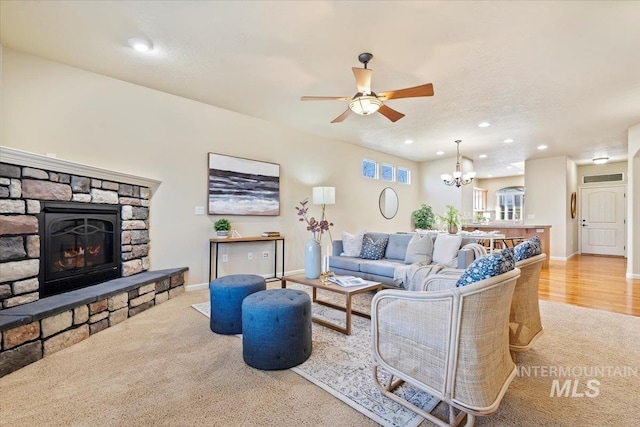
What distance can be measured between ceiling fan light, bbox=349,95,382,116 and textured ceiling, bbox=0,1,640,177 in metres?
0.46

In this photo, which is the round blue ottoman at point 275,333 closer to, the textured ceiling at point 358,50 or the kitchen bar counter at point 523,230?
the textured ceiling at point 358,50

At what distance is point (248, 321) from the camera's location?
2156mm

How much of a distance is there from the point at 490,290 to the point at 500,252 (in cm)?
28

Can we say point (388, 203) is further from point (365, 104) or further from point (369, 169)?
point (365, 104)

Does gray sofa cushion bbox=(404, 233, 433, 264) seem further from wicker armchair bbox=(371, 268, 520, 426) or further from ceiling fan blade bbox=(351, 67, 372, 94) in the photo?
wicker armchair bbox=(371, 268, 520, 426)

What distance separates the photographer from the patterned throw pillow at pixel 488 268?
1442 mm

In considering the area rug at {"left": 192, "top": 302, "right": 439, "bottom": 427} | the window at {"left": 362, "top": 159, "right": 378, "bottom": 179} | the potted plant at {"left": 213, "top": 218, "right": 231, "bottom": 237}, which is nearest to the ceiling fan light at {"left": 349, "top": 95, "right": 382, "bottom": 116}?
the area rug at {"left": 192, "top": 302, "right": 439, "bottom": 427}

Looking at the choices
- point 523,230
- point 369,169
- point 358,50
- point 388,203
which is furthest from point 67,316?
point 523,230

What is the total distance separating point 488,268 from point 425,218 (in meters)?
6.55

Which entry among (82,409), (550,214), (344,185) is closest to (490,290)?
(82,409)

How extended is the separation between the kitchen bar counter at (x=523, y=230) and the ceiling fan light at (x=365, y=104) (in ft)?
18.8

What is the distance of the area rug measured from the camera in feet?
5.39

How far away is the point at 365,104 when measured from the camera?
285cm

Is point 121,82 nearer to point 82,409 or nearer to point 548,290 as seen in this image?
point 82,409
